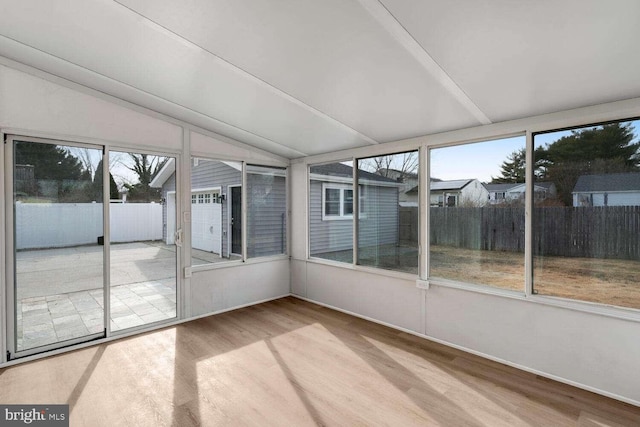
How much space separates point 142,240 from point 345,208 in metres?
2.74

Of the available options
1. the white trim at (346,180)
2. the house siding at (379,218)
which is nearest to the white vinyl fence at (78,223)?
the white trim at (346,180)

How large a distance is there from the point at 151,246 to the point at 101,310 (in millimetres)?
869

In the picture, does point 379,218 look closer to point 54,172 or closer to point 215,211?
point 215,211

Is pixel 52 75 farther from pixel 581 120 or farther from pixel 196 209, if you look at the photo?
pixel 581 120

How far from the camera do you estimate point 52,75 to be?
320 cm

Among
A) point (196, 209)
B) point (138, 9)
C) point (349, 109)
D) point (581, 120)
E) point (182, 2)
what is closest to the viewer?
point (182, 2)

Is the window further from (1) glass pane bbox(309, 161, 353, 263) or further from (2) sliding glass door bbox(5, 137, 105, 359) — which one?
(2) sliding glass door bbox(5, 137, 105, 359)

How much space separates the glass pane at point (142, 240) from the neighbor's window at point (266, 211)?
119 centimetres

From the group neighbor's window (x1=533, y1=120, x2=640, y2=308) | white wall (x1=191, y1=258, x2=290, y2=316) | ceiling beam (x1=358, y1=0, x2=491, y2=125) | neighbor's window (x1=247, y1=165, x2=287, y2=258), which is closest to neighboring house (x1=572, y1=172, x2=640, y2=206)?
neighbor's window (x1=533, y1=120, x2=640, y2=308)

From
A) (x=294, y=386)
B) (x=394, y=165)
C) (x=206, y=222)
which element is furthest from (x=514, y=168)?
(x=206, y=222)

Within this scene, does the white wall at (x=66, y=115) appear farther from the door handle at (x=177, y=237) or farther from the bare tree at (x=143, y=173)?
the door handle at (x=177, y=237)

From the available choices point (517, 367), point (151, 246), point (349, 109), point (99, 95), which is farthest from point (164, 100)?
point (517, 367)

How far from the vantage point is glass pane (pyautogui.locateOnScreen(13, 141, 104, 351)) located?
3.13m

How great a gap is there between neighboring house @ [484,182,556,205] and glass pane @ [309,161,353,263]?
1.91 m
